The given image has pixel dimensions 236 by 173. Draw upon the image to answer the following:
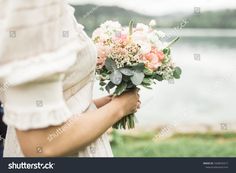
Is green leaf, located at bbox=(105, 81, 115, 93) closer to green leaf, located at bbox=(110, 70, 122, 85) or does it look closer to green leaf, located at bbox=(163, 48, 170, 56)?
green leaf, located at bbox=(110, 70, 122, 85)

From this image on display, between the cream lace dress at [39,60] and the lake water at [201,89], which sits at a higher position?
the cream lace dress at [39,60]

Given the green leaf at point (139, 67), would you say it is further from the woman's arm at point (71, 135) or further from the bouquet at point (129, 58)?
the woman's arm at point (71, 135)

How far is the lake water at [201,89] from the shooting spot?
2.77 meters

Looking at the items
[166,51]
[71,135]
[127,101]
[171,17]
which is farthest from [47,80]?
[171,17]

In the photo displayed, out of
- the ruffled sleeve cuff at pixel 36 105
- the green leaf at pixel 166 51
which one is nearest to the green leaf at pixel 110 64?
the green leaf at pixel 166 51

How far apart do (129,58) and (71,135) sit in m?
0.42

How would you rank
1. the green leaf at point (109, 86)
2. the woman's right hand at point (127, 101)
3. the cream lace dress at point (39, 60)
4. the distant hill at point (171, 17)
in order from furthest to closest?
1. the distant hill at point (171, 17)
2. the green leaf at point (109, 86)
3. the woman's right hand at point (127, 101)
4. the cream lace dress at point (39, 60)

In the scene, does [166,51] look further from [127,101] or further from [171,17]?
[171,17]

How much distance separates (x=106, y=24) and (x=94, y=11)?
0.44 m

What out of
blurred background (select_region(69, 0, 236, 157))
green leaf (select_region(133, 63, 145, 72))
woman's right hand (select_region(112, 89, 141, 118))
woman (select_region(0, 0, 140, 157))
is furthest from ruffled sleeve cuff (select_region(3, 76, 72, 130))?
blurred background (select_region(69, 0, 236, 157))

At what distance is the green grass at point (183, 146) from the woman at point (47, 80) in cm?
88

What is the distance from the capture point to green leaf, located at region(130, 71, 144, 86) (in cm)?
211

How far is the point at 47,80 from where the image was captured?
1.70 metres
